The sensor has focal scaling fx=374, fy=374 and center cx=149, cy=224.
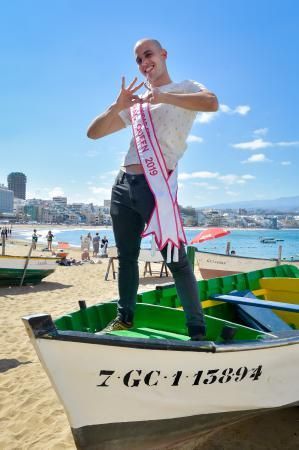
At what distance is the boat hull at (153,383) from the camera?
88.9 inches

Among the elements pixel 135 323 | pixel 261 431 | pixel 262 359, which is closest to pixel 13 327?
pixel 135 323

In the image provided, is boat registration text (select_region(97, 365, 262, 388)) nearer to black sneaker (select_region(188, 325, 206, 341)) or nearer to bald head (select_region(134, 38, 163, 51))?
black sneaker (select_region(188, 325, 206, 341))

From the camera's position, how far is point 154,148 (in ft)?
8.56

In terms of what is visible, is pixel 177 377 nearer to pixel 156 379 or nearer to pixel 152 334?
pixel 156 379

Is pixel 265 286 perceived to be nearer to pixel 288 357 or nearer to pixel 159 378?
pixel 288 357

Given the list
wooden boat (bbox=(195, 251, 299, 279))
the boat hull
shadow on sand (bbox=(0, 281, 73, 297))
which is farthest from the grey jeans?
wooden boat (bbox=(195, 251, 299, 279))

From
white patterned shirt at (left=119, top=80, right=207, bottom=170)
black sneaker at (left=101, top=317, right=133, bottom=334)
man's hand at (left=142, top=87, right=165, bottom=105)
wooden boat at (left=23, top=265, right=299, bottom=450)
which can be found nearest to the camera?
wooden boat at (left=23, top=265, right=299, bottom=450)

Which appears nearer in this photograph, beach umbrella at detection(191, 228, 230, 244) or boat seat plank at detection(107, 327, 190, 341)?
boat seat plank at detection(107, 327, 190, 341)

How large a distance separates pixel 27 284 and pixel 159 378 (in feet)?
39.7

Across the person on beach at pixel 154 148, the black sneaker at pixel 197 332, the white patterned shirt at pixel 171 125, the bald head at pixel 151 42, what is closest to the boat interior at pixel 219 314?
the black sneaker at pixel 197 332

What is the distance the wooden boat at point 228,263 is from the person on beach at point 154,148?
36.2 feet

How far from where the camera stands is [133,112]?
2.72m

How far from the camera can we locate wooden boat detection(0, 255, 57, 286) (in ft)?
42.3

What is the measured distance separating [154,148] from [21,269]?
11.8 m
